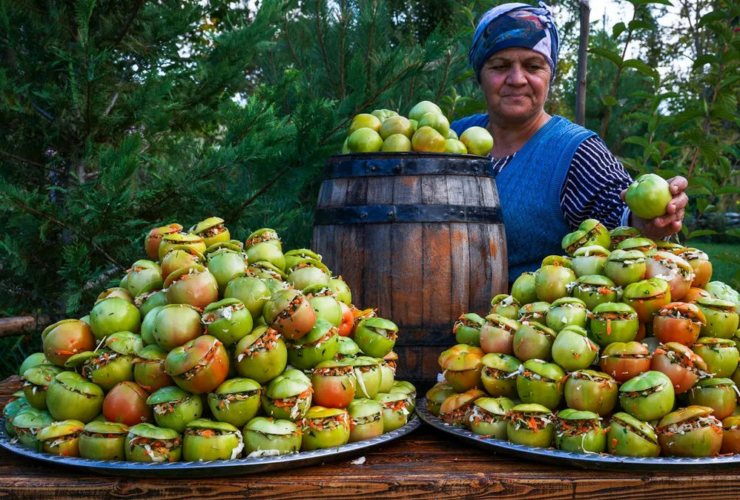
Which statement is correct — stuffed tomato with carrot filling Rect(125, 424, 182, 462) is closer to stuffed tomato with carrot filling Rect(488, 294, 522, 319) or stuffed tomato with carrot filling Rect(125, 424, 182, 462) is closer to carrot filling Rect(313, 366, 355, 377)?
carrot filling Rect(313, 366, 355, 377)

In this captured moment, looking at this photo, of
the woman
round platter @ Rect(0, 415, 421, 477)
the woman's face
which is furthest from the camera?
the woman's face

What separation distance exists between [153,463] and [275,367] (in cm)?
28

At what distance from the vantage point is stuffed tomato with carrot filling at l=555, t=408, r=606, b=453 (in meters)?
1.25

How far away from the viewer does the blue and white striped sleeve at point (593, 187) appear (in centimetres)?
234

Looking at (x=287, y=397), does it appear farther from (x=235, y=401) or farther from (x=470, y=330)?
(x=470, y=330)

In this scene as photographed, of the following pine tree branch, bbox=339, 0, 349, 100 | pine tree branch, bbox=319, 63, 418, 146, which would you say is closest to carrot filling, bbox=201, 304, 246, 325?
pine tree branch, bbox=319, 63, 418, 146

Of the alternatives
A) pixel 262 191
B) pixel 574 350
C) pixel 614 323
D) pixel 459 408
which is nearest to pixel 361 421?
pixel 459 408

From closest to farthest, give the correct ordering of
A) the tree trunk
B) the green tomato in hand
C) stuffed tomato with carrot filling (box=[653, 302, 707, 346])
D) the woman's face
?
stuffed tomato with carrot filling (box=[653, 302, 707, 346]) → the green tomato in hand → the woman's face → the tree trunk

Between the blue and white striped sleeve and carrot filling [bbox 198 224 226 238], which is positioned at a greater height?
the blue and white striped sleeve

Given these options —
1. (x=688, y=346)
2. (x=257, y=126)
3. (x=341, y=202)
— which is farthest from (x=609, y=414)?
(x=257, y=126)

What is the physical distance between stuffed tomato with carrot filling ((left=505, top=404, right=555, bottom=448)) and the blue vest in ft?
3.98

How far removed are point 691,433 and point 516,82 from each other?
1.62 m

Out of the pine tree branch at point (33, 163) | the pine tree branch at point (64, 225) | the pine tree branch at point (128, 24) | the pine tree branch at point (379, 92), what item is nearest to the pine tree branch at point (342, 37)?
the pine tree branch at point (379, 92)

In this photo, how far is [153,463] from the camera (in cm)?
118
